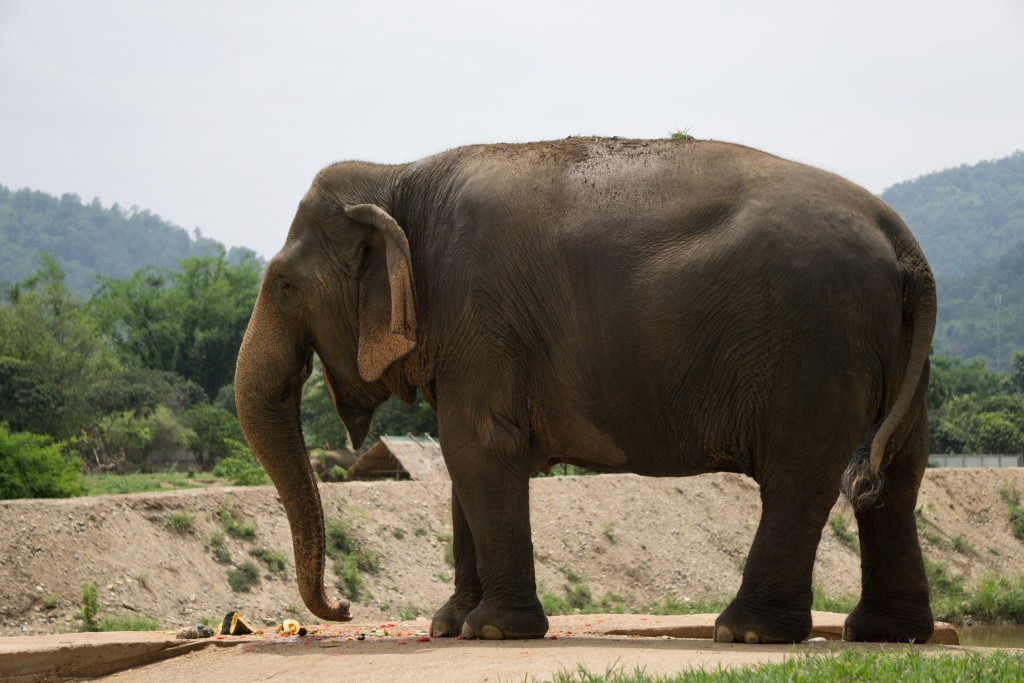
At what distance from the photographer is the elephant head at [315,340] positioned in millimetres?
9781

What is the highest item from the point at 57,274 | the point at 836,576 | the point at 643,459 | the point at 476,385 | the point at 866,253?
the point at 57,274

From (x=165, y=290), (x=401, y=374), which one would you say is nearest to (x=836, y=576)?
(x=401, y=374)

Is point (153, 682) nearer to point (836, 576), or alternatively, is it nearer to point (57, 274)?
point (836, 576)

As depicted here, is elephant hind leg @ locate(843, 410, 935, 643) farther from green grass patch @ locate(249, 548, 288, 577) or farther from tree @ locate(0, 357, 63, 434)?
tree @ locate(0, 357, 63, 434)

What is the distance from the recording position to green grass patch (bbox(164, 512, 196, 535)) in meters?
19.4

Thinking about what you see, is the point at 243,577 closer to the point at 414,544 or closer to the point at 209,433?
the point at 414,544

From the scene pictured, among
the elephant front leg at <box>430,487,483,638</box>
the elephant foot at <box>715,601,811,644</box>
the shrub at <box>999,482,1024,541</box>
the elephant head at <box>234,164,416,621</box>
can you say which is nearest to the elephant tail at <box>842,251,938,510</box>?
the elephant foot at <box>715,601,811,644</box>

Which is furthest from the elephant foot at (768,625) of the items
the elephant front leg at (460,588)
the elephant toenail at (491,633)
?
the elephant front leg at (460,588)

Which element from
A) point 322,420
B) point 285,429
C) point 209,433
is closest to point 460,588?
point 285,429

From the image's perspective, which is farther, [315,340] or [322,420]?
[322,420]

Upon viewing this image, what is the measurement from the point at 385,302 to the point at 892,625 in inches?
171

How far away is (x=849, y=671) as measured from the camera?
21.1 ft

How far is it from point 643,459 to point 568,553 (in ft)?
51.1

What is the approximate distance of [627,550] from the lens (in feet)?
82.3
